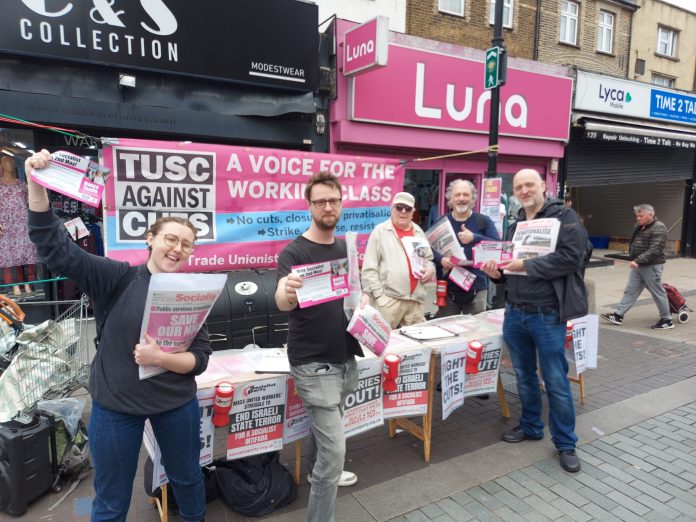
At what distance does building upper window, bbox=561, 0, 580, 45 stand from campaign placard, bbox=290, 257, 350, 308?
14196 millimetres

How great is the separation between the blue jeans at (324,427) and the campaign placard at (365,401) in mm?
583

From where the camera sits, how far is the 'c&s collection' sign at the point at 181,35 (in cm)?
578

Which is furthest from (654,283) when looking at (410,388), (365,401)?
(365,401)

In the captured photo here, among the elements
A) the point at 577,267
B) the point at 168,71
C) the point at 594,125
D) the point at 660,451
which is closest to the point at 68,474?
the point at 577,267

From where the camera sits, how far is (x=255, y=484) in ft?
10.00

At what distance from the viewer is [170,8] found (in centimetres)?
651

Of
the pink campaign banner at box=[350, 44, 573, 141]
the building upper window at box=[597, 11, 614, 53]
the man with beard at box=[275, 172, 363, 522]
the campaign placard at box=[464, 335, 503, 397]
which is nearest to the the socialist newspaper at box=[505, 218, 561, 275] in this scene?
the campaign placard at box=[464, 335, 503, 397]

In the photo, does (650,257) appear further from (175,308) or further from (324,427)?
(175,308)

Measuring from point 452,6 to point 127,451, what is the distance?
12196mm

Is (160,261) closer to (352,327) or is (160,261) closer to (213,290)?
(213,290)

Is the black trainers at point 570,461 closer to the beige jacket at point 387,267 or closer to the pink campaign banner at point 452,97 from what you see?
the beige jacket at point 387,267

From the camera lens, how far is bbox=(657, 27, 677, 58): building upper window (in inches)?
669

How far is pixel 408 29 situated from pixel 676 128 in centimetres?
867

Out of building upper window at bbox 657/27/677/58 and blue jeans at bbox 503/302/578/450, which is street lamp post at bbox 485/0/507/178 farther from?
building upper window at bbox 657/27/677/58
